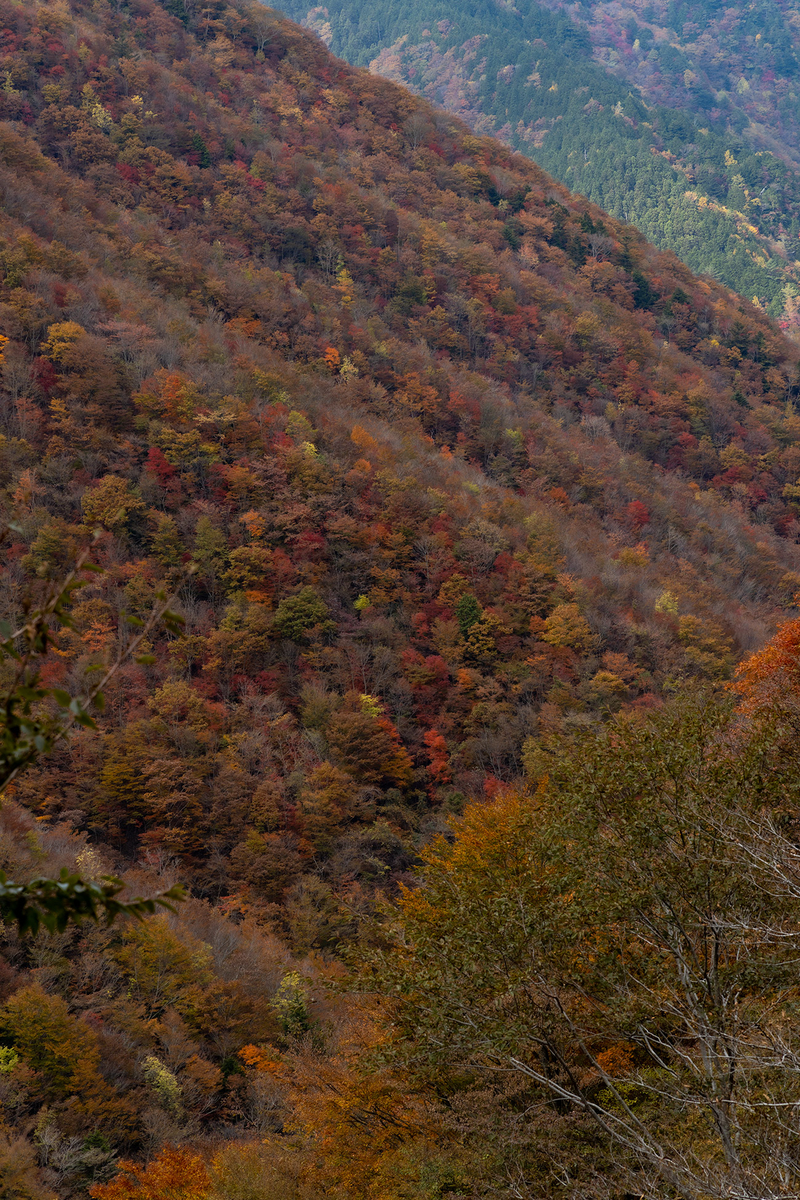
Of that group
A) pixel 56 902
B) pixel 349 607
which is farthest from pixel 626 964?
pixel 349 607

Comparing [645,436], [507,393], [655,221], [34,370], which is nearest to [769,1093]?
[34,370]

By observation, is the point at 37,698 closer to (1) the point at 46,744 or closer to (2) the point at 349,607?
(1) the point at 46,744

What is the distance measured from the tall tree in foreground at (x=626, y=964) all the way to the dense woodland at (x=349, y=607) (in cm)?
10

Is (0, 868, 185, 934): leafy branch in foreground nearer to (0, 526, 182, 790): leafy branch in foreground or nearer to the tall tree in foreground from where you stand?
(0, 526, 182, 790): leafy branch in foreground

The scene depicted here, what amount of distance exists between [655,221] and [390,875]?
19787 cm

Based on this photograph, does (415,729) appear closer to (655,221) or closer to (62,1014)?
(62,1014)

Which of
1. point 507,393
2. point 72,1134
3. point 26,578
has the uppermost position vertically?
point 507,393

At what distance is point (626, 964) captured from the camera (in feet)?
36.2

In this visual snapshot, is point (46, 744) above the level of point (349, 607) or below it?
above

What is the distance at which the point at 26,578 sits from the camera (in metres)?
39.8

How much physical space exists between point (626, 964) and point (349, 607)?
36.4m

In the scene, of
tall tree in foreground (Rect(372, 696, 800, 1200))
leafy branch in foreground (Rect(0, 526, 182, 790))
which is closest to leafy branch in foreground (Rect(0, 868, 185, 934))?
leafy branch in foreground (Rect(0, 526, 182, 790))

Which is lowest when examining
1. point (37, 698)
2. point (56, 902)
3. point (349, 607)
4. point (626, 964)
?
point (349, 607)

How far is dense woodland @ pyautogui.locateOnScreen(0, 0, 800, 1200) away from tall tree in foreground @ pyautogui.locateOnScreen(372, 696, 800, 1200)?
101mm
